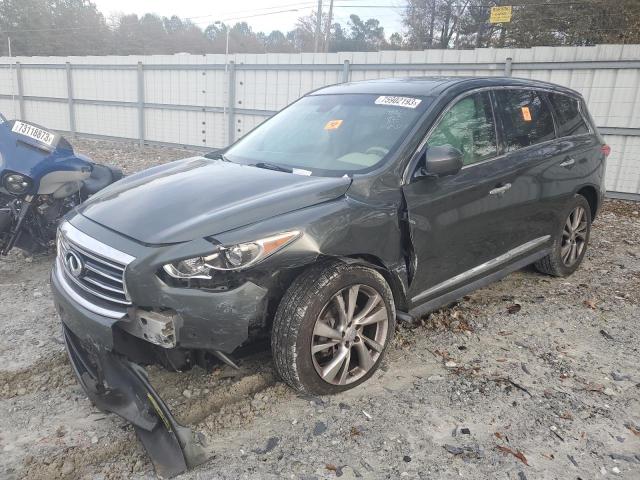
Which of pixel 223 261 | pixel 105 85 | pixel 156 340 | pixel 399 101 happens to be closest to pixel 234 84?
pixel 105 85

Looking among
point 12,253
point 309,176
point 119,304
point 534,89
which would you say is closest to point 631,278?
point 534,89

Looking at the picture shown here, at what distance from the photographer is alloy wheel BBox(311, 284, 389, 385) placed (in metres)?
2.86

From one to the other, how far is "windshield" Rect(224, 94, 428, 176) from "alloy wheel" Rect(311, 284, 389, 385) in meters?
0.80

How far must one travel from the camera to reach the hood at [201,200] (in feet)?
8.52

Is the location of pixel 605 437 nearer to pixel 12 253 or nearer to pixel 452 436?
pixel 452 436

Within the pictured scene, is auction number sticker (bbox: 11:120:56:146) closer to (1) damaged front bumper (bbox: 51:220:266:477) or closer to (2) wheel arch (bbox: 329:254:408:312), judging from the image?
(1) damaged front bumper (bbox: 51:220:266:477)

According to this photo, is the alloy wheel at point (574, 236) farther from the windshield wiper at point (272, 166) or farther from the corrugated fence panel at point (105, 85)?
the corrugated fence panel at point (105, 85)

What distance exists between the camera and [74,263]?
111 inches

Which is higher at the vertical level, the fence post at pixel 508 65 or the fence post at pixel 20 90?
the fence post at pixel 508 65

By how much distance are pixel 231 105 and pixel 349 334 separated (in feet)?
35.5

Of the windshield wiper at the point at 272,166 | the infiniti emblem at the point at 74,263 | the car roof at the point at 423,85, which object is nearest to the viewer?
the infiniti emblem at the point at 74,263

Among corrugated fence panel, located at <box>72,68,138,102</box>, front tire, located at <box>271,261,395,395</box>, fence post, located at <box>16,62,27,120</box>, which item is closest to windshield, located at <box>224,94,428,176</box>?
front tire, located at <box>271,261,395,395</box>

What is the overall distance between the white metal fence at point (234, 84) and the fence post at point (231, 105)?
0.08 feet

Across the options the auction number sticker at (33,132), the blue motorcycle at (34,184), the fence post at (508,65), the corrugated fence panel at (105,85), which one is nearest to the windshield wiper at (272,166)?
the blue motorcycle at (34,184)
